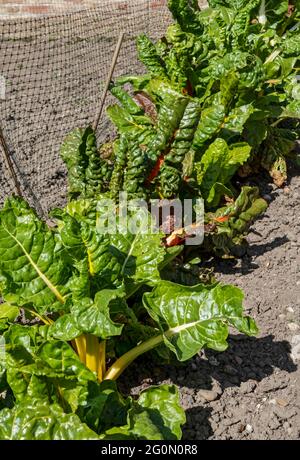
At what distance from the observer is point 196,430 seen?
225 cm

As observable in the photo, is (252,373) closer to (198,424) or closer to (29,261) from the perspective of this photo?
(198,424)

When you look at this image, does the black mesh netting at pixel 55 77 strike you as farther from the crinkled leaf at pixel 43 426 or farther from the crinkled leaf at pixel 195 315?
the crinkled leaf at pixel 43 426

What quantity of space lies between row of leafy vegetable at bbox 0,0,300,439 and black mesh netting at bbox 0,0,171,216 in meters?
0.51

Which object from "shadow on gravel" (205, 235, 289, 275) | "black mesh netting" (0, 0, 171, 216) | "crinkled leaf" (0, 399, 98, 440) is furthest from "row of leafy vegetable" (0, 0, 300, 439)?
"black mesh netting" (0, 0, 171, 216)

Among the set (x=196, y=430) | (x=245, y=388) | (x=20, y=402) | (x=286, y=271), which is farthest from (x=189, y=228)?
(x=20, y=402)

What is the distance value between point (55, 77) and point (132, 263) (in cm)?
341

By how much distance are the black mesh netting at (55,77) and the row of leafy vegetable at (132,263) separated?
51cm

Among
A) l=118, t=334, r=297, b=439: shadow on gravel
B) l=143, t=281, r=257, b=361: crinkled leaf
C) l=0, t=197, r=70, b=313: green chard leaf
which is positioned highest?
l=0, t=197, r=70, b=313: green chard leaf

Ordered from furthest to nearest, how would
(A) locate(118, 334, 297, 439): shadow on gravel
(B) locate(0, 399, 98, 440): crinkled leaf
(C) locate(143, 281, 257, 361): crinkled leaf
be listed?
(A) locate(118, 334, 297, 439): shadow on gravel → (C) locate(143, 281, 257, 361): crinkled leaf → (B) locate(0, 399, 98, 440): crinkled leaf

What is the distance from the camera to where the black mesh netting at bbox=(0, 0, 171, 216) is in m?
3.79

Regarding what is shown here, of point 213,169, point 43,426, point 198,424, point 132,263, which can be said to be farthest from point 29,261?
point 213,169

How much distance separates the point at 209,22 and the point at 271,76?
548mm

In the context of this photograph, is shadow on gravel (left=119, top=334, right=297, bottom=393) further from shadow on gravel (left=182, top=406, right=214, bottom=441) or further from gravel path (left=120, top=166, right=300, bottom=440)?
shadow on gravel (left=182, top=406, right=214, bottom=441)

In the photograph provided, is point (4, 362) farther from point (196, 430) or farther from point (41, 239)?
point (196, 430)
